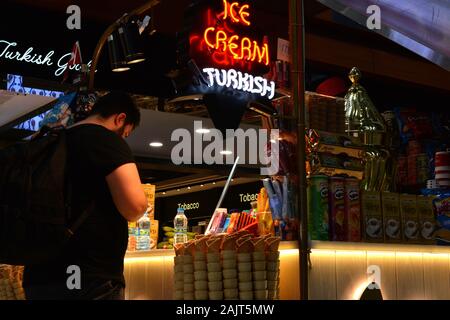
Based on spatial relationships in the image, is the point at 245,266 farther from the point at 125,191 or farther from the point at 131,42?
the point at 131,42

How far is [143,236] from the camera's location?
402 centimetres

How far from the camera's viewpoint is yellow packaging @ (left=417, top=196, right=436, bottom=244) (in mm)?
3338

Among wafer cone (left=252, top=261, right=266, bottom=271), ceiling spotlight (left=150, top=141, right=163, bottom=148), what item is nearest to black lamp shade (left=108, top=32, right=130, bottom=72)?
wafer cone (left=252, top=261, right=266, bottom=271)

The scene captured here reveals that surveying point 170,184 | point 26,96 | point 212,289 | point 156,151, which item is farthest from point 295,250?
point 170,184

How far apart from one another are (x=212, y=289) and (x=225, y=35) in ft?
4.80

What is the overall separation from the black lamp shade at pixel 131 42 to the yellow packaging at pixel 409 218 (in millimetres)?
2166

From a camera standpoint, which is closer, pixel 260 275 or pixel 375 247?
pixel 260 275

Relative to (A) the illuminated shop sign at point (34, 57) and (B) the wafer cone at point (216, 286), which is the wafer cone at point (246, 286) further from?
(A) the illuminated shop sign at point (34, 57)

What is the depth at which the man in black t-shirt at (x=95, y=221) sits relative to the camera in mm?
2326

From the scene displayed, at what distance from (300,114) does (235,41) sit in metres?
0.82

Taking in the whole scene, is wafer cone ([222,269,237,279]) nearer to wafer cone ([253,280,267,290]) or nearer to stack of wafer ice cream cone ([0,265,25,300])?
wafer cone ([253,280,267,290])

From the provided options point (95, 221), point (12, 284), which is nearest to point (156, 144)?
point (12, 284)

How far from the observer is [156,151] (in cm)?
924

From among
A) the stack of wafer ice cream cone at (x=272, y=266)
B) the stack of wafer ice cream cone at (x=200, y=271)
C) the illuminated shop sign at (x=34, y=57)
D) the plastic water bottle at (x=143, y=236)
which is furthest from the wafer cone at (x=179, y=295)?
the illuminated shop sign at (x=34, y=57)
